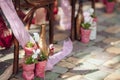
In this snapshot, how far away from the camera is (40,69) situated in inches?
136

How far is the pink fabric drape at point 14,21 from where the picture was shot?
341 centimetres

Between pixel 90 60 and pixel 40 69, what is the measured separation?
2.95 ft

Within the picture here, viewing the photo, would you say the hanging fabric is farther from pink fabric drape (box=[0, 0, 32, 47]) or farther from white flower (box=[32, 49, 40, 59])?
white flower (box=[32, 49, 40, 59])

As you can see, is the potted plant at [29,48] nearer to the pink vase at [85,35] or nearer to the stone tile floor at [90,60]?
the stone tile floor at [90,60]

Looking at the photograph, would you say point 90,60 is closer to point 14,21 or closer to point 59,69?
point 59,69

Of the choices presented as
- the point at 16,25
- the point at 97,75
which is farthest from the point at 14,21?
the point at 97,75

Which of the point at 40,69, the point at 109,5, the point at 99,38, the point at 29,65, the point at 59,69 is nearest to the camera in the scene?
the point at 29,65

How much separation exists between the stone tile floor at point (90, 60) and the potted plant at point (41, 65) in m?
0.11

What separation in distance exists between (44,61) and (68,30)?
177 cm

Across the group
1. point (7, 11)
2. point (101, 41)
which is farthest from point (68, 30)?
point (7, 11)

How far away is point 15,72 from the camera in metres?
3.65

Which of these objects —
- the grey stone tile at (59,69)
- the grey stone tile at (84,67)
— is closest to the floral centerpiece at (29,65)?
the grey stone tile at (59,69)

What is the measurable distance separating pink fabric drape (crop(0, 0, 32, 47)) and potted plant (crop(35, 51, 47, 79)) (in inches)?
11.6

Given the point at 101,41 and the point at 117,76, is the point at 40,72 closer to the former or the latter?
the point at 117,76
